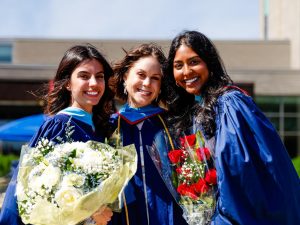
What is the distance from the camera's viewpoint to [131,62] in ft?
12.6

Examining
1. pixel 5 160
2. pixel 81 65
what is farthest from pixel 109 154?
pixel 5 160

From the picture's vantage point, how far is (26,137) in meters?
10.8

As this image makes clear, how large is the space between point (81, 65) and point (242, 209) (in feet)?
4.69

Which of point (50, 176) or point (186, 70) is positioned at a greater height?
point (186, 70)

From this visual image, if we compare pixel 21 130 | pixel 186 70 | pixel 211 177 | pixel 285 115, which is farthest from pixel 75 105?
pixel 285 115

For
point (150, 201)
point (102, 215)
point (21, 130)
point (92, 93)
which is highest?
point (92, 93)

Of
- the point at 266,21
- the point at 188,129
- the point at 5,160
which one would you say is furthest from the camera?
the point at 266,21

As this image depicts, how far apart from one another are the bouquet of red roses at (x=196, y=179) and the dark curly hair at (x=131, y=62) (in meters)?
0.79

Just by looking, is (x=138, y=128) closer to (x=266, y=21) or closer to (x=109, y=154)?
(x=109, y=154)

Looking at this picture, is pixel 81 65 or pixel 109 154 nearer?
pixel 109 154

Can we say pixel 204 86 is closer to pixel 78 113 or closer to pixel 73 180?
pixel 78 113

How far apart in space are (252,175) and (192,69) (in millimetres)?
826

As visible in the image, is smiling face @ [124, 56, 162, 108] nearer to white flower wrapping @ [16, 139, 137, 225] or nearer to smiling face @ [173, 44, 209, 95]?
smiling face @ [173, 44, 209, 95]

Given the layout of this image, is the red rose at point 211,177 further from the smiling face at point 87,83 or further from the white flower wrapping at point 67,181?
the smiling face at point 87,83
